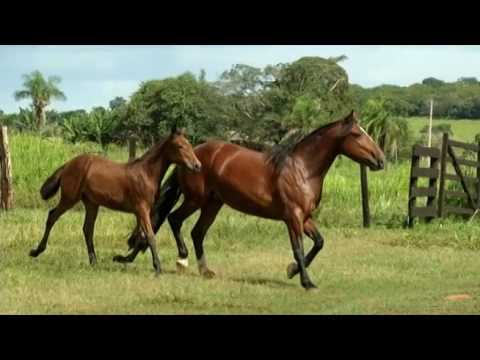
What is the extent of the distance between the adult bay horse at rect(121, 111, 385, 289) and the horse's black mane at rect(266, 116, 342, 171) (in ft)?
0.04

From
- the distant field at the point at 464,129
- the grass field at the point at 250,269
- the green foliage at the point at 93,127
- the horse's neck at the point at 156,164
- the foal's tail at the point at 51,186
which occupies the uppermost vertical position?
the horse's neck at the point at 156,164

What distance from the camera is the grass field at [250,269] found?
8.41 metres

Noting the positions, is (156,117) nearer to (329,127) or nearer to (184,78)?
(184,78)

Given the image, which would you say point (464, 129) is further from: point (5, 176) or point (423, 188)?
point (5, 176)

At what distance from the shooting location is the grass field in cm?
841

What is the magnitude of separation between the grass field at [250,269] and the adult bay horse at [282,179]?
0.58 meters

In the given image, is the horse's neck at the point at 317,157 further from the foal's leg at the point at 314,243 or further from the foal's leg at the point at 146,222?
the foal's leg at the point at 146,222

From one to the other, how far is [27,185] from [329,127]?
11.0 meters

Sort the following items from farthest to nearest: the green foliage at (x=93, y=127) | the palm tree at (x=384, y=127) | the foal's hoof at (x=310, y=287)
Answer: the palm tree at (x=384, y=127), the green foliage at (x=93, y=127), the foal's hoof at (x=310, y=287)

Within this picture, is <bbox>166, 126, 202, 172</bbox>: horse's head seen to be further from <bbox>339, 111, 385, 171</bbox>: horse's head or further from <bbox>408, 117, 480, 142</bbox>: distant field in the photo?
<bbox>408, 117, 480, 142</bbox>: distant field

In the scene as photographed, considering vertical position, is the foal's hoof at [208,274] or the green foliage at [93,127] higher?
the foal's hoof at [208,274]

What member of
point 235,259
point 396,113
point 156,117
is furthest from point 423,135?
point 235,259

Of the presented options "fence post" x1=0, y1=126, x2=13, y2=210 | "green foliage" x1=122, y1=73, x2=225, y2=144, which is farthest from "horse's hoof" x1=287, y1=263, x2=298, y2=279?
"green foliage" x1=122, y1=73, x2=225, y2=144

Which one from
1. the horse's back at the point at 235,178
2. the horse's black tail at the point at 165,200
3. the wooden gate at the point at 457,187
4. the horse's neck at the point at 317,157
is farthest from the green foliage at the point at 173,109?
the horse's neck at the point at 317,157
